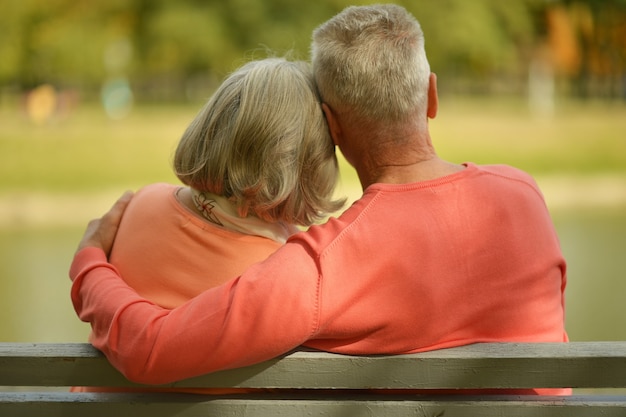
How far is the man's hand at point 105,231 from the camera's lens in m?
1.81

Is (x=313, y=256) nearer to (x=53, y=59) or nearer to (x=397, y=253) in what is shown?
(x=397, y=253)

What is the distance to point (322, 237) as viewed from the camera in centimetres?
155

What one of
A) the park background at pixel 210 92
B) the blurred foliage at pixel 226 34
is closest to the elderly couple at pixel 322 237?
the park background at pixel 210 92

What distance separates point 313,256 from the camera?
1.54 m

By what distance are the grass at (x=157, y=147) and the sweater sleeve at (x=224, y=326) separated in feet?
43.4

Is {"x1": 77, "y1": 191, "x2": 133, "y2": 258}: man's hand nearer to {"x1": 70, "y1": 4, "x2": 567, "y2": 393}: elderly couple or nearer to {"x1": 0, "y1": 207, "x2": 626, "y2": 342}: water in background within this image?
{"x1": 70, "y1": 4, "x2": 567, "y2": 393}: elderly couple

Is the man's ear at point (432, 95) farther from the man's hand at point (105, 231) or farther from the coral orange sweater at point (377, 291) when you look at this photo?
the man's hand at point (105, 231)

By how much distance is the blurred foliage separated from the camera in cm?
2320

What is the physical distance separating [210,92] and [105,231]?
53.8 ft

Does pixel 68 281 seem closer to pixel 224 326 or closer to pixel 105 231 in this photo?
pixel 105 231

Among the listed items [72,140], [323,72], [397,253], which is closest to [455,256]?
[397,253]

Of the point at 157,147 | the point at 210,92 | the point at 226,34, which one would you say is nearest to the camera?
the point at 157,147

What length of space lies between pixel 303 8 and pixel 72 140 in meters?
8.18

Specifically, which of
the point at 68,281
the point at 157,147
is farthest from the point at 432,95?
the point at 157,147
